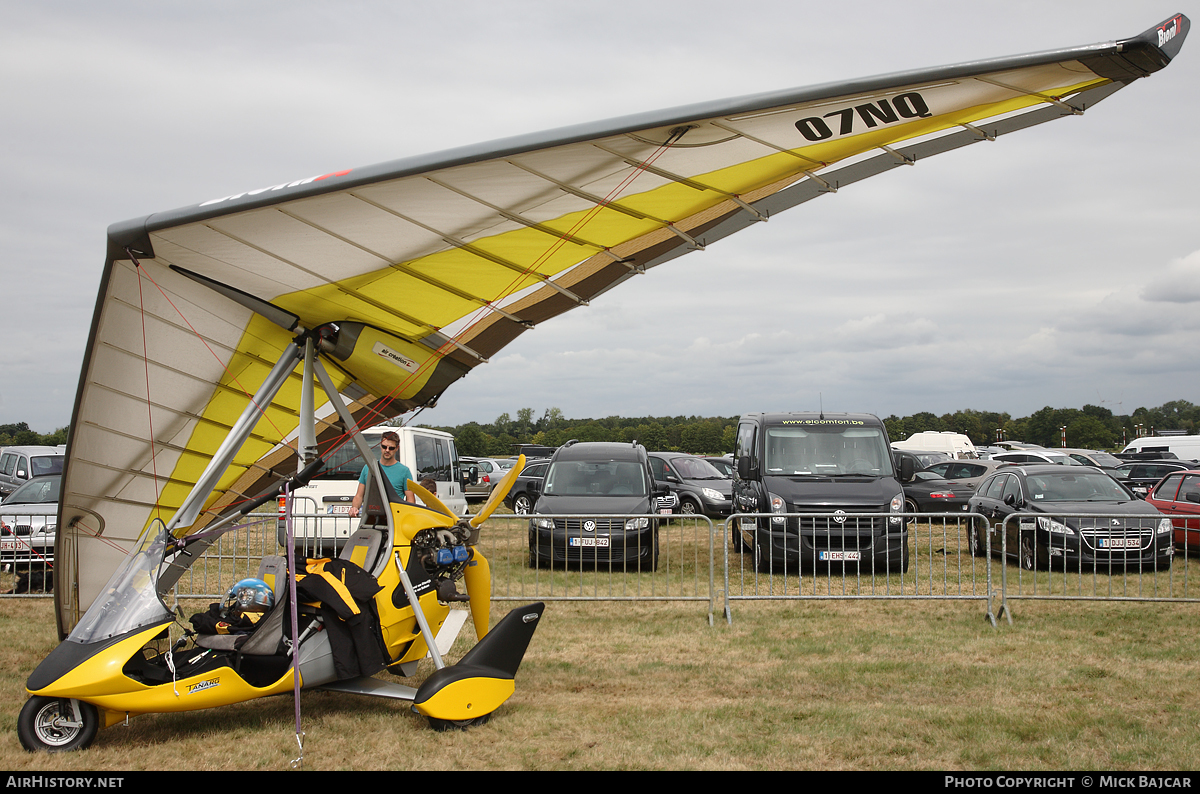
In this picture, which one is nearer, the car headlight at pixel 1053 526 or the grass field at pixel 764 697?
the grass field at pixel 764 697

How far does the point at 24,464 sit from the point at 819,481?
786 inches

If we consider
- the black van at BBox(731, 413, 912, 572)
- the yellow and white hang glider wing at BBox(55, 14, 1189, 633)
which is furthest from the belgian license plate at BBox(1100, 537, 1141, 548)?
the yellow and white hang glider wing at BBox(55, 14, 1189, 633)

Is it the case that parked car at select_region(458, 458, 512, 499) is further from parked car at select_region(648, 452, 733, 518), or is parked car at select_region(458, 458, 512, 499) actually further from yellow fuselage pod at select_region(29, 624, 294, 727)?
yellow fuselage pod at select_region(29, 624, 294, 727)

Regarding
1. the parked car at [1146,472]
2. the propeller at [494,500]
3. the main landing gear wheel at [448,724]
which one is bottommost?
the main landing gear wheel at [448,724]

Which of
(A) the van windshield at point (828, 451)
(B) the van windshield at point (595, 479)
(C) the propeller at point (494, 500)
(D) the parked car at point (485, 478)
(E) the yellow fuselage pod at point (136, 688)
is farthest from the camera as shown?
(D) the parked car at point (485, 478)

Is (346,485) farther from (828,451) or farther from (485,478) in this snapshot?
(485,478)

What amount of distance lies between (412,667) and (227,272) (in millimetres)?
2845

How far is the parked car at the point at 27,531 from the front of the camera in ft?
32.4

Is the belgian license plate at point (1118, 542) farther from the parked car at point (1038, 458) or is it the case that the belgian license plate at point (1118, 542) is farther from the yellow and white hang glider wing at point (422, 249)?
the parked car at point (1038, 458)

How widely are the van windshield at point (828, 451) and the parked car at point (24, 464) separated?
17.0m

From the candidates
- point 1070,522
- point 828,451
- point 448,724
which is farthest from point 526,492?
point 448,724

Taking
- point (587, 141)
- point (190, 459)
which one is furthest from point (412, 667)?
point (587, 141)

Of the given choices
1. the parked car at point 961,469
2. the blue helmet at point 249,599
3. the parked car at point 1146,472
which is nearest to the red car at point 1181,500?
the parked car at point 961,469

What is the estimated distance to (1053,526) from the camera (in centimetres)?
1015
